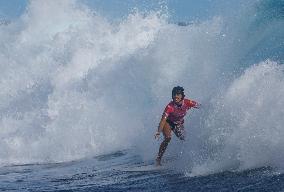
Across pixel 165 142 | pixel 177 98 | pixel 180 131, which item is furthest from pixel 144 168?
pixel 177 98

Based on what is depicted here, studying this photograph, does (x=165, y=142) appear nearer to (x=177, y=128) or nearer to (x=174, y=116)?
(x=177, y=128)

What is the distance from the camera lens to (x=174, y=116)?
11.1m

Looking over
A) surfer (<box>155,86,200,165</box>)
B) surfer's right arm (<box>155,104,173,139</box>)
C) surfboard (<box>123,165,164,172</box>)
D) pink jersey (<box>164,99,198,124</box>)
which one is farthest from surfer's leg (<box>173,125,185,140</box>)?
surfboard (<box>123,165,164,172</box>)

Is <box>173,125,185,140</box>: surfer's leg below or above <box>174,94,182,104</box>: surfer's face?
below

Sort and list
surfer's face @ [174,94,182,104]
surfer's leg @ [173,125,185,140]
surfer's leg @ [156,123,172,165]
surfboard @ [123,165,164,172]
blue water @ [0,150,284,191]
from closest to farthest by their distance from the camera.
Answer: blue water @ [0,150,284,191]
surfboard @ [123,165,164,172]
surfer's face @ [174,94,182,104]
surfer's leg @ [156,123,172,165]
surfer's leg @ [173,125,185,140]

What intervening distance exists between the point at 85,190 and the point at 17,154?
8.68 metres

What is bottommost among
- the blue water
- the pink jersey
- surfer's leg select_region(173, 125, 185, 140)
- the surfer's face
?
the blue water

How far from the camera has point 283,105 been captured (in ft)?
28.5

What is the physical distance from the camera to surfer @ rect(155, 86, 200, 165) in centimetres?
Answer: 1074

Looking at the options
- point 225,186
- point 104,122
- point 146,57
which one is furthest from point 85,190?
point 146,57

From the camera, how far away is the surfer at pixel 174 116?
35.2 ft

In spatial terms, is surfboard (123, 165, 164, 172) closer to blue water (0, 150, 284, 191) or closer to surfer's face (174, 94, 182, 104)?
blue water (0, 150, 284, 191)

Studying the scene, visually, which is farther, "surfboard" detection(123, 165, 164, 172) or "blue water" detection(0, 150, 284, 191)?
"surfboard" detection(123, 165, 164, 172)

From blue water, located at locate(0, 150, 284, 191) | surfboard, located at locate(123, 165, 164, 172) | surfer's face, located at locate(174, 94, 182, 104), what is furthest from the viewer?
surfer's face, located at locate(174, 94, 182, 104)
